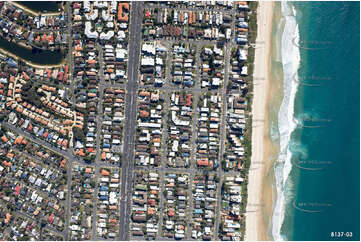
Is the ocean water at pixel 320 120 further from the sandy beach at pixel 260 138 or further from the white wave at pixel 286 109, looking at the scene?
the sandy beach at pixel 260 138

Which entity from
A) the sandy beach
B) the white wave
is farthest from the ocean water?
the sandy beach

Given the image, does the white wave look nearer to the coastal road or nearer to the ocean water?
the ocean water

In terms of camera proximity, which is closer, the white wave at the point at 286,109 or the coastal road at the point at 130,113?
the coastal road at the point at 130,113

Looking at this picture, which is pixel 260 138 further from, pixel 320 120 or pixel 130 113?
pixel 130 113

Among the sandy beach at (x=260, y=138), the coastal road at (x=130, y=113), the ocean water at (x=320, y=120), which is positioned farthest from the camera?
the ocean water at (x=320, y=120)

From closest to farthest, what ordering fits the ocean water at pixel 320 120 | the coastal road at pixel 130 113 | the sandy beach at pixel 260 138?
the coastal road at pixel 130 113, the sandy beach at pixel 260 138, the ocean water at pixel 320 120

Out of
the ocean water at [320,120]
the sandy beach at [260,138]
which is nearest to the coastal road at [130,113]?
the sandy beach at [260,138]

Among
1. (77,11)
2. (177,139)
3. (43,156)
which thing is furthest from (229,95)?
(43,156)
